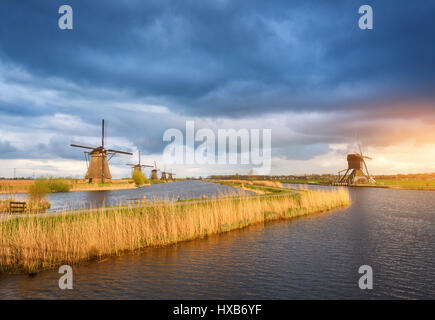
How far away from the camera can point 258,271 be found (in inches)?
389

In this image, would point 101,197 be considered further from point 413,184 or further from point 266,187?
point 413,184

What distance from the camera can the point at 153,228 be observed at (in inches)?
538

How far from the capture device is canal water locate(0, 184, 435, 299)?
8.11 metres

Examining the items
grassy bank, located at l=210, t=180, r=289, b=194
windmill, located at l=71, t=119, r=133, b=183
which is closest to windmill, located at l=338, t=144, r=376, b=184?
grassy bank, located at l=210, t=180, r=289, b=194

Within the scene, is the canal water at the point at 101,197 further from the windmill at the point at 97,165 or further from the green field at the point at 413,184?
the green field at the point at 413,184

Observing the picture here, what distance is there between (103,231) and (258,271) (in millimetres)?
6819

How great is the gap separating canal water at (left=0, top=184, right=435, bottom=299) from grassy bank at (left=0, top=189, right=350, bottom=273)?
2.34 feet

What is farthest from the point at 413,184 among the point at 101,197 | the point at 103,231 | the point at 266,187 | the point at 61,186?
the point at 103,231

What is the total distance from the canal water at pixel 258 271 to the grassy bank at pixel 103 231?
0.71 metres

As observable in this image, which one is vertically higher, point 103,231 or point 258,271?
point 103,231

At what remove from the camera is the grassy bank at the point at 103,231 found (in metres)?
9.80
